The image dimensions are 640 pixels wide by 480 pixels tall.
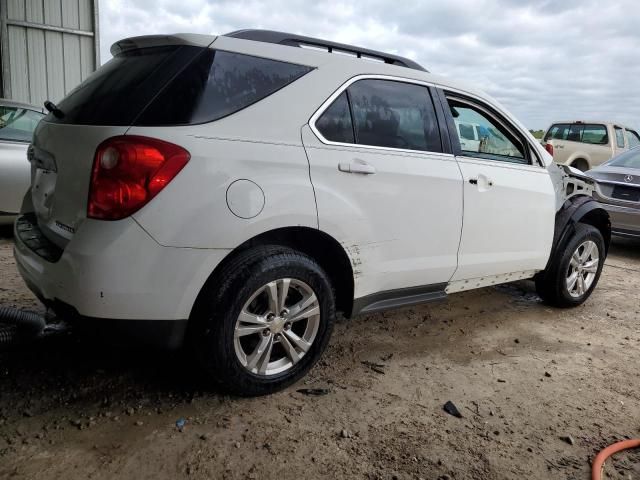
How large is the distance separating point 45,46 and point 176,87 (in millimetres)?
10446

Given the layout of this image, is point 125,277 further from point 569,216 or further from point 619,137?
point 619,137

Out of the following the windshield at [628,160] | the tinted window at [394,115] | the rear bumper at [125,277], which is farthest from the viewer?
the windshield at [628,160]

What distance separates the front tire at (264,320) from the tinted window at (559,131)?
12474mm

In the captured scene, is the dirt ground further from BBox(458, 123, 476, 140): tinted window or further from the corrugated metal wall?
the corrugated metal wall

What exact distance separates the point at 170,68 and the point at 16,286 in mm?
2642

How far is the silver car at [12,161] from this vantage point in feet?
17.1

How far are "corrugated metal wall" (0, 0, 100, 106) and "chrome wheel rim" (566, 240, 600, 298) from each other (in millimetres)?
10565

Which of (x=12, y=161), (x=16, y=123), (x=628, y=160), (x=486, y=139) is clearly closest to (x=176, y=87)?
(x=486, y=139)

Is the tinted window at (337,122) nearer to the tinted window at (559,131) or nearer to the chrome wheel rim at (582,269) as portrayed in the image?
the chrome wheel rim at (582,269)

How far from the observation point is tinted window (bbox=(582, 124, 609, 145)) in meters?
12.6

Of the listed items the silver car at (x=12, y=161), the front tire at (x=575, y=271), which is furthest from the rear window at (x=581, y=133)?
the silver car at (x=12, y=161)

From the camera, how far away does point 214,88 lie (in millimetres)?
2348

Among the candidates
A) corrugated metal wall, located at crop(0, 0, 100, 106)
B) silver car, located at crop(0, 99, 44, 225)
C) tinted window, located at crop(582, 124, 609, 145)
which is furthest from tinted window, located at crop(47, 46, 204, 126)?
tinted window, located at crop(582, 124, 609, 145)

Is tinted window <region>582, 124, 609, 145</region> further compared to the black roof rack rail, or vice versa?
tinted window <region>582, 124, 609, 145</region>
